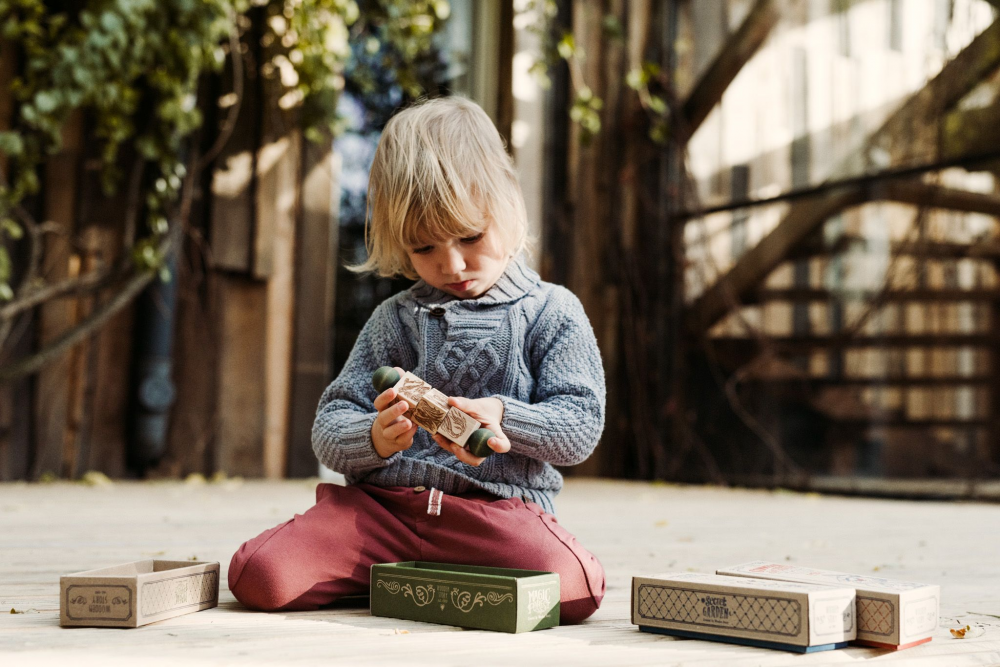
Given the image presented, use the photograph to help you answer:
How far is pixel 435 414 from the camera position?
140cm

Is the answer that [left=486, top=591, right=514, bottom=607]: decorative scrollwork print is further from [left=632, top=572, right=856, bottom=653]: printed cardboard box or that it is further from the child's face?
the child's face

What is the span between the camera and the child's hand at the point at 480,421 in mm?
1396

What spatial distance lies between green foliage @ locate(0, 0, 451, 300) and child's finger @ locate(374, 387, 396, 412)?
7.74ft

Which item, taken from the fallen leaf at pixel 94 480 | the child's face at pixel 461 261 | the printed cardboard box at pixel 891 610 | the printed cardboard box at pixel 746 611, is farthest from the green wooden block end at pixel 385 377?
the fallen leaf at pixel 94 480

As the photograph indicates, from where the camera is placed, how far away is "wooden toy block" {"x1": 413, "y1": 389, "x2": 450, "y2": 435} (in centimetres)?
139

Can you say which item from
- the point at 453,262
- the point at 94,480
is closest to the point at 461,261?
the point at 453,262

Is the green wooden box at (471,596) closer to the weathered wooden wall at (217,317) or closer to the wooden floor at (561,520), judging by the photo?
the wooden floor at (561,520)

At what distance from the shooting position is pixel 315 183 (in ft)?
14.1

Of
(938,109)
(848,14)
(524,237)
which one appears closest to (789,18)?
(848,14)

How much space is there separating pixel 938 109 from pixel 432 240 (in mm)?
2802

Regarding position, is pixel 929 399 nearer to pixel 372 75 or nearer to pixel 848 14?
pixel 848 14

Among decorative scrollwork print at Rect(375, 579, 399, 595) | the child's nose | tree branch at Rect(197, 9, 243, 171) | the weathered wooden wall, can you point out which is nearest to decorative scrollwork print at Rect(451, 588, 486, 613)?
decorative scrollwork print at Rect(375, 579, 399, 595)

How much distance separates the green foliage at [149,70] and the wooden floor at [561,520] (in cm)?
111

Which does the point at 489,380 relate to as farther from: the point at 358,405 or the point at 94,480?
the point at 94,480
